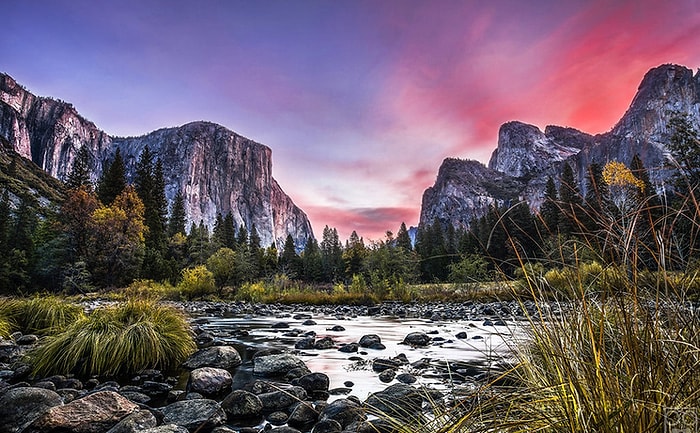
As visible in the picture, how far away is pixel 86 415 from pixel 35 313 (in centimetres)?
824

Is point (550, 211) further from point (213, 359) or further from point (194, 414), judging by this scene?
point (194, 414)

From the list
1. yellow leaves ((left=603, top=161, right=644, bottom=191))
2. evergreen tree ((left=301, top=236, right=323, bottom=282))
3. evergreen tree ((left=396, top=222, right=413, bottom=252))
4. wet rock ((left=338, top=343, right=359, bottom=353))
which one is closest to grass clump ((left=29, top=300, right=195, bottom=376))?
wet rock ((left=338, top=343, right=359, bottom=353))

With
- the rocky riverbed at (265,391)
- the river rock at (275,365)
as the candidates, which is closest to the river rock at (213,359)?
the rocky riverbed at (265,391)

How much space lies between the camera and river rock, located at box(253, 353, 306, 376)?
582 cm

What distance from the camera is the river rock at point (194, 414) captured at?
3.58 metres

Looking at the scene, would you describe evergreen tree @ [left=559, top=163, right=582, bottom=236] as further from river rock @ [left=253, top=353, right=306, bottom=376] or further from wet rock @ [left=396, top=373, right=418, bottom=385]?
river rock @ [left=253, top=353, right=306, bottom=376]

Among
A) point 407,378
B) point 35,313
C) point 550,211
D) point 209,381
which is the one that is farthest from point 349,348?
point 550,211

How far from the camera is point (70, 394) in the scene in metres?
4.20

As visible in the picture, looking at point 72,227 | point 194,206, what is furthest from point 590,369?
point 194,206

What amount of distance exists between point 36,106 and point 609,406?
22852 cm

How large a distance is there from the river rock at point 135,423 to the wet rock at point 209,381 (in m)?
1.33

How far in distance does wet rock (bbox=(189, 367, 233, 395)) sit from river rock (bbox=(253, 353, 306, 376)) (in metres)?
0.74

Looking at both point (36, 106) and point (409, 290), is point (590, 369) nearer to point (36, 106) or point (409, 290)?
point (409, 290)

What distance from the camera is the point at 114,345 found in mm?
5594
